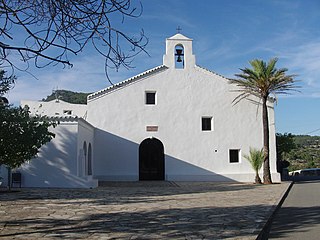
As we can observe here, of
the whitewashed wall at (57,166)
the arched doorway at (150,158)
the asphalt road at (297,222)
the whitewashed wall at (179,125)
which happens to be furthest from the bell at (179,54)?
the asphalt road at (297,222)

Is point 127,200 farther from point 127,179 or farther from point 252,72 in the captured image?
point 252,72

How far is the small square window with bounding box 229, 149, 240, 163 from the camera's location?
2722cm

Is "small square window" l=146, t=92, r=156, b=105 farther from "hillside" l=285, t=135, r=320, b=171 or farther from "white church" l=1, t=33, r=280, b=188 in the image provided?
"hillside" l=285, t=135, r=320, b=171

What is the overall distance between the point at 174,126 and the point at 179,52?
4999 millimetres

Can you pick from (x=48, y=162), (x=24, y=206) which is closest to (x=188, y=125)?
(x=48, y=162)

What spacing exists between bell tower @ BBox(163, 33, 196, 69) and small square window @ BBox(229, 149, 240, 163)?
241 inches

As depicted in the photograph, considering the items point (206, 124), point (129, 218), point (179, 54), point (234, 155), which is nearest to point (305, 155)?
point (234, 155)

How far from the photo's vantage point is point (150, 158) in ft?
87.9

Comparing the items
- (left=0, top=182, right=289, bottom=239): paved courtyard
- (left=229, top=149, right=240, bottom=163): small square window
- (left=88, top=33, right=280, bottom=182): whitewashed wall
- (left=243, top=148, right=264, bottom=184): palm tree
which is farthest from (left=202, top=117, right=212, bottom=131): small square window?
(left=0, top=182, right=289, bottom=239): paved courtyard

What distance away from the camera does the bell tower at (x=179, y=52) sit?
27.7m

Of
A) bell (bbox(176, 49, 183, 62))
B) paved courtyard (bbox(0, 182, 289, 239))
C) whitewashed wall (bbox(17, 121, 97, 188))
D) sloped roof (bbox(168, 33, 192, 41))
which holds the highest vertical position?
sloped roof (bbox(168, 33, 192, 41))

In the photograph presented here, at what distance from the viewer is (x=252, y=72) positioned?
25453 millimetres

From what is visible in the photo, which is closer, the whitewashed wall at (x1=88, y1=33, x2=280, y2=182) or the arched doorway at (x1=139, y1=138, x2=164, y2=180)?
the whitewashed wall at (x1=88, y1=33, x2=280, y2=182)

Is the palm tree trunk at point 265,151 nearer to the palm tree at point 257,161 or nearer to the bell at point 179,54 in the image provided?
the palm tree at point 257,161
